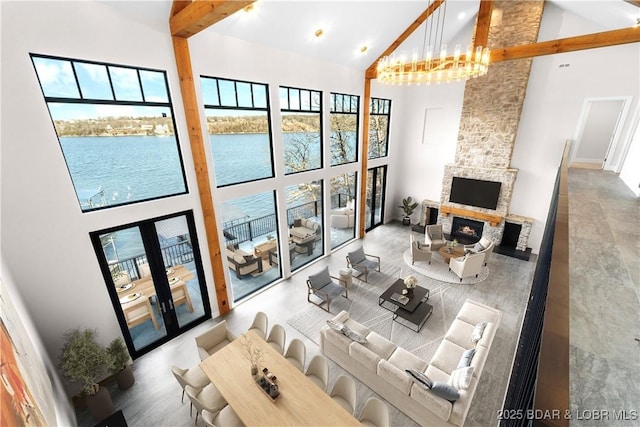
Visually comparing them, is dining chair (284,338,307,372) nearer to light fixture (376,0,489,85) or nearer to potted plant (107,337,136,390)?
potted plant (107,337,136,390)

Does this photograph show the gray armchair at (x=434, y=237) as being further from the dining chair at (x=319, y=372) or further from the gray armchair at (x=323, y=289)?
the dining chair at (x=319, y=372)

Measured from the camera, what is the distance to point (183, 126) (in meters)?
4.44

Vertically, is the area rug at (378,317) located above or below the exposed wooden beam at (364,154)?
below

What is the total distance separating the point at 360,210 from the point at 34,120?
759 centimetres

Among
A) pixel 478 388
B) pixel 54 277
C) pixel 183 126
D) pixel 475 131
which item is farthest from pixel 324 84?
pixel 478 388

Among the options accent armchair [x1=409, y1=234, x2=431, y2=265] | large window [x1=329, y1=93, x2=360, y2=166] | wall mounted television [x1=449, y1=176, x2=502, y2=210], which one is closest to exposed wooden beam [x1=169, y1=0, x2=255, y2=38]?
large window [x1=329, y1=93, x2=360, y2=166]

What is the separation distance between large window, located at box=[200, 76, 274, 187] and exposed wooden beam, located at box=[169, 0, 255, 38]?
0.81 metres

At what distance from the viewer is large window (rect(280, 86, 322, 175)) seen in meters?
6.16

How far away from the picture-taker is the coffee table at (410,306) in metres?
5.34

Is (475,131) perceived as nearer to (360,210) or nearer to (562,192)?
(360,210)

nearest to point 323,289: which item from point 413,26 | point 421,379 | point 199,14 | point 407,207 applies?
point 421,379

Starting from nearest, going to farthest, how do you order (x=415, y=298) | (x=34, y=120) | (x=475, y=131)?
(x=34, y=120), (x=415, y=298), (x=475, y=131)

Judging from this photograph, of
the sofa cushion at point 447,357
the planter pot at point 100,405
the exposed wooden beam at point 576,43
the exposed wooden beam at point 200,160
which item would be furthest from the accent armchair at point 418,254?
the planter pot at point 100,405

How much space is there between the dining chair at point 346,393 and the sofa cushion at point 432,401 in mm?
823
